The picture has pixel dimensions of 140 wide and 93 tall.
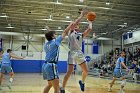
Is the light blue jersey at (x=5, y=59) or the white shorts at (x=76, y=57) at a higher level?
the white shorts at (x=76, y=57)

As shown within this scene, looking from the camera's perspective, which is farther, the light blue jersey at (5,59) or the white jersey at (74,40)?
the light blue jersey at (5,59)

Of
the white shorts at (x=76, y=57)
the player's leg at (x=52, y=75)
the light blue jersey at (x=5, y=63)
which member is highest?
the white shorts at (x=76, y=57)

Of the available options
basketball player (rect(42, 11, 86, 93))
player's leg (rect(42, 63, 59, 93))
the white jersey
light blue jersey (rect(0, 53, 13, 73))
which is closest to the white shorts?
the white jersey

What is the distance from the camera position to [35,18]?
1100 inches

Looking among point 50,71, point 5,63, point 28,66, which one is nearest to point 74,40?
point 50,71

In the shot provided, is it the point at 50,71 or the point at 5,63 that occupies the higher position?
the point at 50,71

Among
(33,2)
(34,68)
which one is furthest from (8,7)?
(34,68)

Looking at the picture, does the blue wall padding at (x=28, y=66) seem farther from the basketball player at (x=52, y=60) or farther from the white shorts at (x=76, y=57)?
the basketball player at (x=52, y=60)

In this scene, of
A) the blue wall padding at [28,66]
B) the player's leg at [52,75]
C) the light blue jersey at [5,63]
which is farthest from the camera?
the blue wall padding at [28,66]

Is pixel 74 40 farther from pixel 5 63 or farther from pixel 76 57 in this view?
pixel 5 63

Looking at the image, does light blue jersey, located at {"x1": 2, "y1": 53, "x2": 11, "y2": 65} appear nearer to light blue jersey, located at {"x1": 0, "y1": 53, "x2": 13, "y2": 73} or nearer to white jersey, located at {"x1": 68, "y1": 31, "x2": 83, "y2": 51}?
light blue jersey, located at {"x1": 0, "y1": 53, "x2": 13, "y2": 73}

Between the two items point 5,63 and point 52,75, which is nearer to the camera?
point 52,75

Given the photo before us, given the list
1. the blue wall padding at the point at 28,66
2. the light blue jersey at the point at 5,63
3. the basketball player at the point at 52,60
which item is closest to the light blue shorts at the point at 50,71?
the basketball player at the point at 52,60

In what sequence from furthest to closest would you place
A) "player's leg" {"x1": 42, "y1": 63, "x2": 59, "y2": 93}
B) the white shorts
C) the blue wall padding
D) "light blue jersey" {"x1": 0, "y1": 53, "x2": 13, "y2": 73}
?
1. the blue wall padding
2. "light blue jersey" {"x1": 0, "y1": 53, "x2": 13, "y2": 73}
3. the white shorts
4. "player's leg" {"x1": 42, "y1": 63, "x2": 59, "y2": 93}
